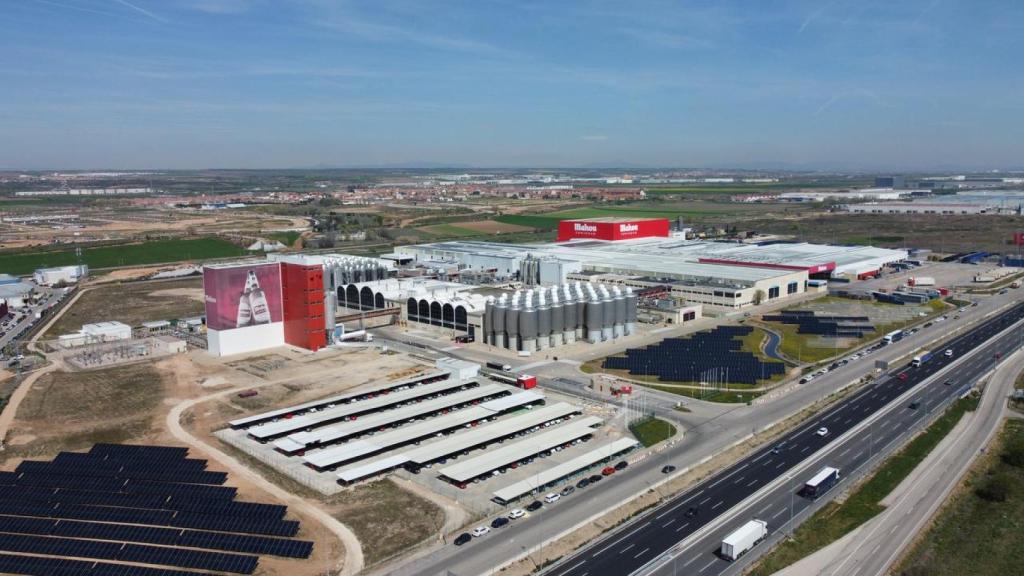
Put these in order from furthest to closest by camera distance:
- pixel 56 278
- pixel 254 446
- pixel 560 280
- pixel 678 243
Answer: pixel 678 243
pixel 56 278
pixel 560 280
pixel 254 446

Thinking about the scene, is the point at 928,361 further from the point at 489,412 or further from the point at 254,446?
the point at 254,446

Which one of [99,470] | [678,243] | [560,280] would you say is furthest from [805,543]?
[678,243]

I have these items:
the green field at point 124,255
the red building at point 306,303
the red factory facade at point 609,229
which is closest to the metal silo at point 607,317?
the red building at point 306,303

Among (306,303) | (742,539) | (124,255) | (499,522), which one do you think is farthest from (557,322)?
(124,255)

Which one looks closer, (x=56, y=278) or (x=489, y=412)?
(x=489, y=412)

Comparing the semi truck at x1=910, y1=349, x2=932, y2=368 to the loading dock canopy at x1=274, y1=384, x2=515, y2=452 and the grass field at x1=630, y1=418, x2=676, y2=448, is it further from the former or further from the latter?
the loading dock canopy at x1=274, y1=384, x2=515, y2=452

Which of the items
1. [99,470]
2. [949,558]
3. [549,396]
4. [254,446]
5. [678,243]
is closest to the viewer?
[949,558]
